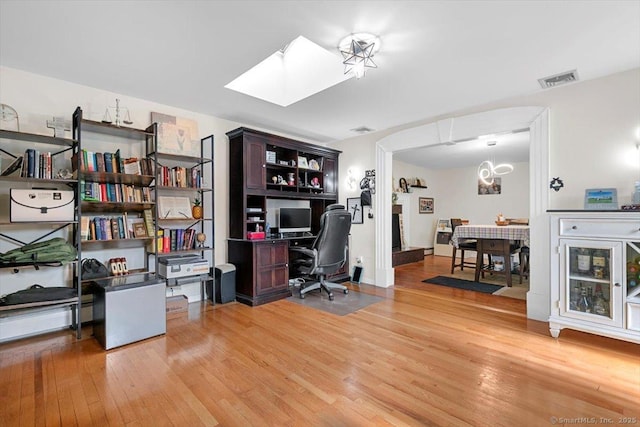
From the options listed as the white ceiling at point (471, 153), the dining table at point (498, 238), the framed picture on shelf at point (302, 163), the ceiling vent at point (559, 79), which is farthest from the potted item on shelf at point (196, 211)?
the dining table at point (498, 238)

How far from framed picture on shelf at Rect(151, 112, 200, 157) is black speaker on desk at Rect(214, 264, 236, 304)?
1.49m

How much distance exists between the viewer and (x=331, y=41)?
88.0 inches

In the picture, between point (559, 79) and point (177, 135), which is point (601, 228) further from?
point (177, 135)

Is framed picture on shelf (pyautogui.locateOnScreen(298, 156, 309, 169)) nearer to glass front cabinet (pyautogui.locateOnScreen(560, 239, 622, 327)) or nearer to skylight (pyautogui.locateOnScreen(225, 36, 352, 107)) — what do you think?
skylight (pyautogui.locateOnScreen(225, 36, 352, 107))

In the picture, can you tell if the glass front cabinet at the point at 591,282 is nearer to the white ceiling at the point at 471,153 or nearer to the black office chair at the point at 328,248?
the black office chair at the point at 328,248

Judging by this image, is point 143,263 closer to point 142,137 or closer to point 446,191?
point 142,137

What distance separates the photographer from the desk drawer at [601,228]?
92.6 inches

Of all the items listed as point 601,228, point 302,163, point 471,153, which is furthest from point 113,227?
point 471,153

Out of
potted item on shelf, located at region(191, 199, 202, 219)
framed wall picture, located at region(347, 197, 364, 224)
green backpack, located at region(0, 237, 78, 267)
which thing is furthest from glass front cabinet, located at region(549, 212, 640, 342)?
green backpack, located at region(0, 237, 78, 267)

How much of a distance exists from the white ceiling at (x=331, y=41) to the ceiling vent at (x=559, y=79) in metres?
0.08

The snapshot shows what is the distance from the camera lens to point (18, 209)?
7.94ft

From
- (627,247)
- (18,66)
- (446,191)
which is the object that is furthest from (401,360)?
(446,191)

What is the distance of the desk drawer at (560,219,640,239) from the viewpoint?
7.72 ft

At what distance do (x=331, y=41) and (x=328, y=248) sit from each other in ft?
7.98
